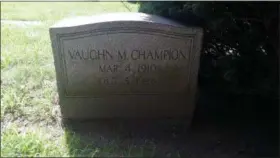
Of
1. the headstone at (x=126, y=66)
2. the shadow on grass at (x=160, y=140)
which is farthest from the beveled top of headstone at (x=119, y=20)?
the shadow on grass at (x=160, y=140)

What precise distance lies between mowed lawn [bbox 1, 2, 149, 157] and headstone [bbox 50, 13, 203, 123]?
0.98 feet

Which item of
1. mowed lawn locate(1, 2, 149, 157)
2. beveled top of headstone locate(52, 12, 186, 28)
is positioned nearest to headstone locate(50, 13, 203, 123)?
beveled top of headstone locate(52, 12, 186, 28)

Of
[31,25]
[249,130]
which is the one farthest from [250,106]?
[31,25]

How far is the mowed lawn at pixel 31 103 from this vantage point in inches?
112

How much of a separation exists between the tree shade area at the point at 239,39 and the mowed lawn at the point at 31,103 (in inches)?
39.0

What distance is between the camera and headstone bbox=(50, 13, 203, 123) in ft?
9.84

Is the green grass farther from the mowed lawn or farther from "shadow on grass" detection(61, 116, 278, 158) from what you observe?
"shadow on grass" detection(61, 116, 278, 158)

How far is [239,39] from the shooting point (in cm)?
316

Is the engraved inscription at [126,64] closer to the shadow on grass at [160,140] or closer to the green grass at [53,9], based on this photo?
the shadow on grass at [160,140]

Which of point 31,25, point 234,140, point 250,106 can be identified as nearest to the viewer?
point 234,140

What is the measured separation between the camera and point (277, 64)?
9.71 feet

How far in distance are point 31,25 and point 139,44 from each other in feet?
12.5

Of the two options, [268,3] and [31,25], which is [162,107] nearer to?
[268,3]

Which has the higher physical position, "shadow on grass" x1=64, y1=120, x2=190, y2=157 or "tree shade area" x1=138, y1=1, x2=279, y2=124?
"tree shade area" x1=138, y1=1, x2=279, y2=124
